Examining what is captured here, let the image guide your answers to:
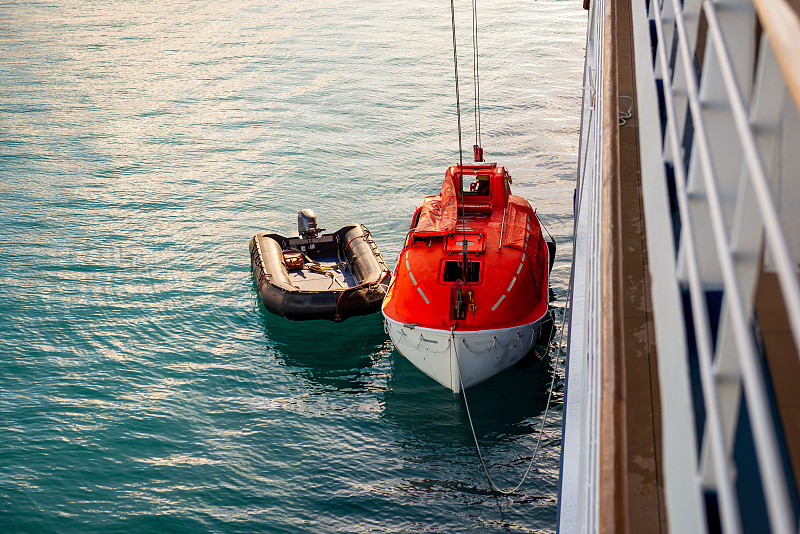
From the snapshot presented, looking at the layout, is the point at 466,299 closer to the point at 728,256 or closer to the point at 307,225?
the point at 307,225

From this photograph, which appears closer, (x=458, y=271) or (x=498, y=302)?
(x=498, y=302)

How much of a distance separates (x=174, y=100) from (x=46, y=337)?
1565cm

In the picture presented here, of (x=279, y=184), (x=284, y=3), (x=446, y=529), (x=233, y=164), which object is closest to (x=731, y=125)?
(x=446, y=529)

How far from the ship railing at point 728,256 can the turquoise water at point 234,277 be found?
7.85 metres

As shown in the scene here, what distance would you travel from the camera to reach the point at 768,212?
99 centimetres

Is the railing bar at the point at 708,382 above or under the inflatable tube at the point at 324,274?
above

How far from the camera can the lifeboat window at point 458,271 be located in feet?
37.4

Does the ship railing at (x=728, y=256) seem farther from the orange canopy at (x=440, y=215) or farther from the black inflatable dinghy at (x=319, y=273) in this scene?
the black inflatable dinghy at (x=319, y=273)

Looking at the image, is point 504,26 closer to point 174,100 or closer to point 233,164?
point 174,100

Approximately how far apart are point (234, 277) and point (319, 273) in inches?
101

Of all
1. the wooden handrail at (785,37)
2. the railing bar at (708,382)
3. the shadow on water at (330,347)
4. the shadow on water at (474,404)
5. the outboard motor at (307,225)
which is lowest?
the shadow on water at (474,404)

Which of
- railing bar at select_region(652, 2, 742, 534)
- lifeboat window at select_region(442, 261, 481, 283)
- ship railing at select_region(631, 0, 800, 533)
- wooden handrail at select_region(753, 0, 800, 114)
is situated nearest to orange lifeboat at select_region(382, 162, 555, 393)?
A: lifeboat window at select_region(442, 261, 481, 283)

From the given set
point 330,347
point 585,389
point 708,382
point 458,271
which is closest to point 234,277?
point 330,347

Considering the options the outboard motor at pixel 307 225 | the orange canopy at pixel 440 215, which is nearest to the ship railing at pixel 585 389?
the orange canopy at pixel 440 215
